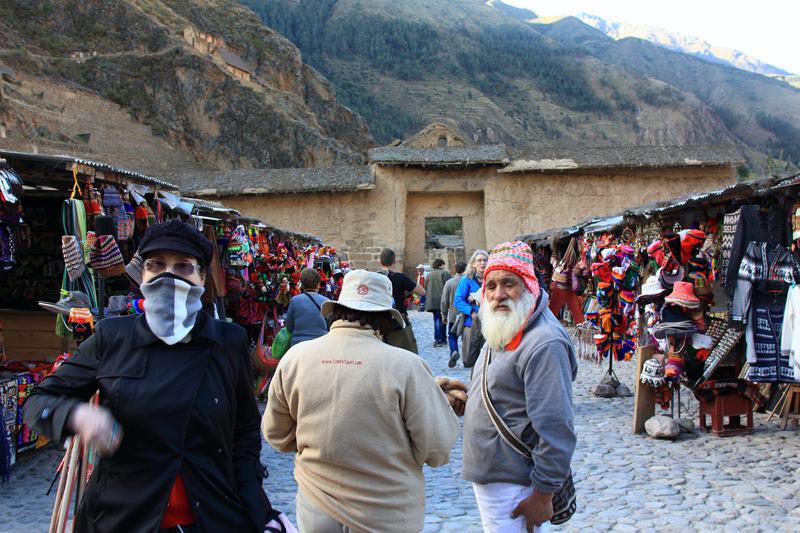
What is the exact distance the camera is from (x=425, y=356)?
12.5m

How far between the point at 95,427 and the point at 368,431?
96cm

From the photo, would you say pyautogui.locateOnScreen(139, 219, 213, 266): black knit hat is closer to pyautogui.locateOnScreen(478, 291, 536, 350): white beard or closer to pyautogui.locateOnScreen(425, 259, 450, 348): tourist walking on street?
pyautogui.locateOnScreen(478, 291, 536, 350): white beard

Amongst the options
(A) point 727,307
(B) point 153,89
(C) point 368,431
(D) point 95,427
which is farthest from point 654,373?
(B) point 153,89

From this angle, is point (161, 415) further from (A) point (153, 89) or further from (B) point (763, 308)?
(A) point (153, 89)

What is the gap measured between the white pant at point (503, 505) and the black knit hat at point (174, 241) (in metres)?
1.50

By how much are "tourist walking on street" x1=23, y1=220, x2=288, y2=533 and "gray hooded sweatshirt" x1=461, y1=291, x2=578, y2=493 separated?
0.90 metres

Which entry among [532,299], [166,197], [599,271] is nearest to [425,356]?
[599,271]

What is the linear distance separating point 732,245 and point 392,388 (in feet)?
15.7

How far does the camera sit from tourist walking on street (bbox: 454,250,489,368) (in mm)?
7605

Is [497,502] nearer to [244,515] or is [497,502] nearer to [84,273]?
[244,515]

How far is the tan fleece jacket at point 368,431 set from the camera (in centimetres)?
254

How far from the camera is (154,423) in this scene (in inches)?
88.0

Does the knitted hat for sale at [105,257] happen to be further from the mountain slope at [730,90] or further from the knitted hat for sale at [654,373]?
the mountain slope at [730,90]

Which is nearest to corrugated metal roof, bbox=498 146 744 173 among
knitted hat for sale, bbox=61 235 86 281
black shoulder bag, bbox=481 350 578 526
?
knitted hat for sale, bbox=61 235 86 281
